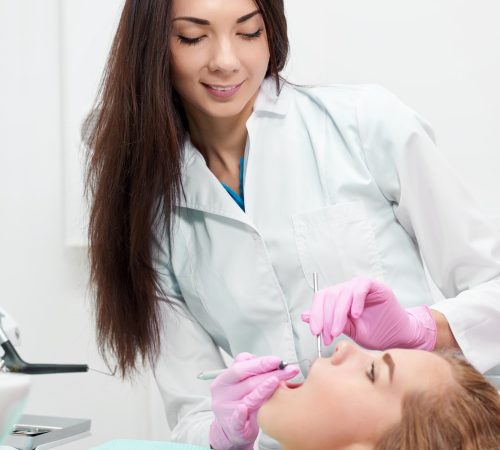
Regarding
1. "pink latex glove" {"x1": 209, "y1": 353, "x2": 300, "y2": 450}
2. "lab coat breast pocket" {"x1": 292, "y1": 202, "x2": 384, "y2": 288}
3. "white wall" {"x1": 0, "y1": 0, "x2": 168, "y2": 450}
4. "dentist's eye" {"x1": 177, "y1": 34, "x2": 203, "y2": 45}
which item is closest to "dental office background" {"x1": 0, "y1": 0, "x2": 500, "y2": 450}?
"white wall" {"x1": 0, "y1": 0, "x2": 168, "y2": 450}

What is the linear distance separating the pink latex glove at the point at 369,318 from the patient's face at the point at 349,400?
106mm

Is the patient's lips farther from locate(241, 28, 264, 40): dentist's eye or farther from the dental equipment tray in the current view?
locate(241, 28, 264, 40): dentist's eye

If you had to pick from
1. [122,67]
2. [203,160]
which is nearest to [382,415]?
[203,160]

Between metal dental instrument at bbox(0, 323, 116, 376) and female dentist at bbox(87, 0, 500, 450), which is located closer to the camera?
metal dental instrument at bbox(0, 323, 116, 376)

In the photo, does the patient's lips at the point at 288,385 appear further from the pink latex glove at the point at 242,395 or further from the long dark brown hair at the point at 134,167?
the long dark brown hair at the point at 134,167

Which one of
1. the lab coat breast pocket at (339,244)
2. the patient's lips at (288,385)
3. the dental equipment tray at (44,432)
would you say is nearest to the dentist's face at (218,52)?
the lab coat breast pocket at (339,244)

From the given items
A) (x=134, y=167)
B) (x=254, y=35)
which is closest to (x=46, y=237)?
(x=134, y=167)

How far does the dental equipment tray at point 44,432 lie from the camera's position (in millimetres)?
1461

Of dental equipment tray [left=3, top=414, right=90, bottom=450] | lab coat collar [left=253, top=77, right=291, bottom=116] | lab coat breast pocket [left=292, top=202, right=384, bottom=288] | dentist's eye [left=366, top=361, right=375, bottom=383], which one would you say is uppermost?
lab coat collar [left=253, top=77, right=291, bottom=116]

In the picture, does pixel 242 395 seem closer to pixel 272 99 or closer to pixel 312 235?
pixel 312 235

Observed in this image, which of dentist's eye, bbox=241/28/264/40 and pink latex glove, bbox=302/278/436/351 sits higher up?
dentist's eye, bbox=241/28/264/40

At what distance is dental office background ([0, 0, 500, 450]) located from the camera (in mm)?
2375

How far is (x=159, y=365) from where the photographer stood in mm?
1812

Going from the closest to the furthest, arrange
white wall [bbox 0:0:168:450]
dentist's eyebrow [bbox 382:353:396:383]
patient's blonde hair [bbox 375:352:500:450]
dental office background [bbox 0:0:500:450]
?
patient's blonde hair [bbox 375:352:500:450] → dentist's eyebrow [bbox 382:353:396:383] → dental office background [bbox 0:0:500:450] → white wall [bbox 0:0:168:450]
